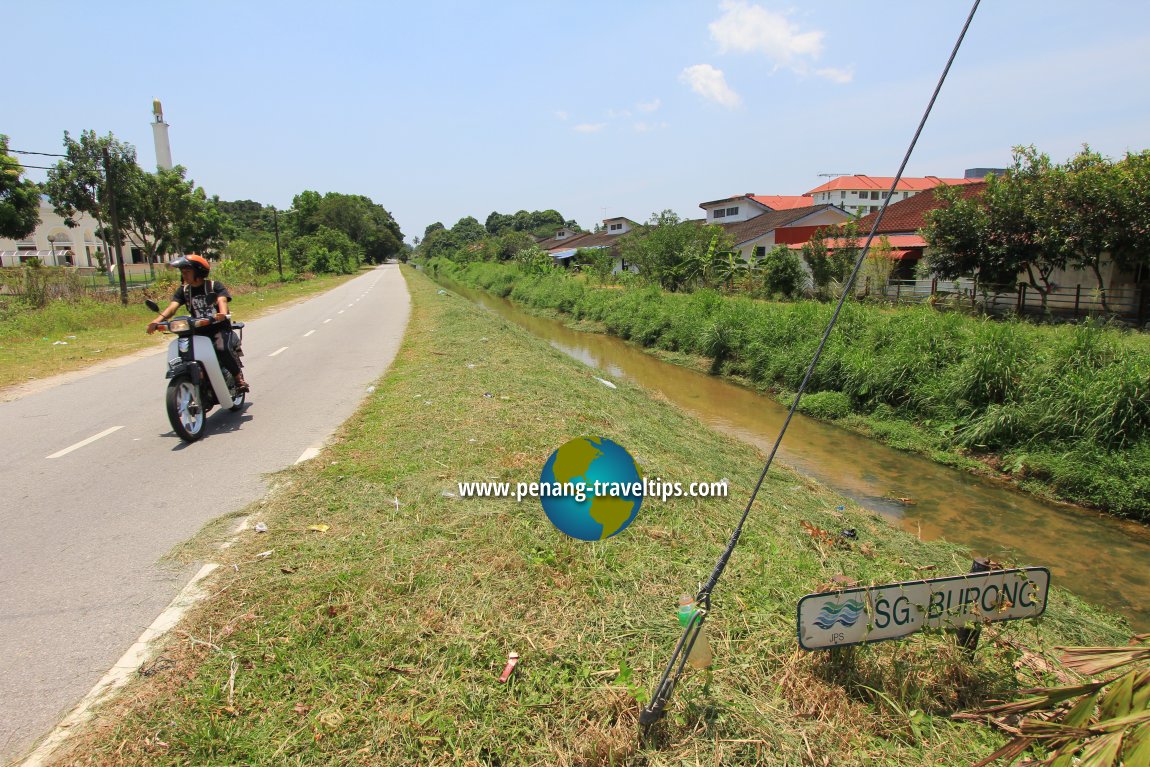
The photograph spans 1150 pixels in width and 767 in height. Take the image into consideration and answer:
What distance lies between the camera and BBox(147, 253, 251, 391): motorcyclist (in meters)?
6.80

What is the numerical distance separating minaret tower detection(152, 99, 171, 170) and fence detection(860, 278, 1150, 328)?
217ft

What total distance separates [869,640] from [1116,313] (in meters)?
20.6

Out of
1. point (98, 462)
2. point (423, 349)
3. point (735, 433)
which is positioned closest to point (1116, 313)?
point (735, 433)

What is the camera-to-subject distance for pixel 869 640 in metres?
2.52

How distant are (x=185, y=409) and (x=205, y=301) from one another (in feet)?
4.70

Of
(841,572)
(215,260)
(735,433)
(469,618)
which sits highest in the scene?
(215,260)

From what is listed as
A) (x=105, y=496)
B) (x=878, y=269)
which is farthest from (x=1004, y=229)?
(x=105, y=496)

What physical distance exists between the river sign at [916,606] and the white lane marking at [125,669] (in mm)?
2857

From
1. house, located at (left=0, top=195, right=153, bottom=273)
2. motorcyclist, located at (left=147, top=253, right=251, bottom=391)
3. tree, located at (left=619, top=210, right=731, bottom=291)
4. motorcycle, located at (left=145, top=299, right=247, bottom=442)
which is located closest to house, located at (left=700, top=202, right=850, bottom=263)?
tree, located at (left=619, top=210, right=731, bottom=291)

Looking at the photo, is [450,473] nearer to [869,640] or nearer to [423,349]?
[869,640]

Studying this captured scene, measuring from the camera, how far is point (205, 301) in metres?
6.96

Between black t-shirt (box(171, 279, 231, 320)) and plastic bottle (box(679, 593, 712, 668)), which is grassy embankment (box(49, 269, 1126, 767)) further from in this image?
black t-shirt (box(171, 279, 231, 320))

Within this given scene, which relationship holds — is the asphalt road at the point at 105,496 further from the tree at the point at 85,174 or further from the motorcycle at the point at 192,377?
the tree at the point at 85,174

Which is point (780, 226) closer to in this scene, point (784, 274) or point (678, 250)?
point (678, 250)
